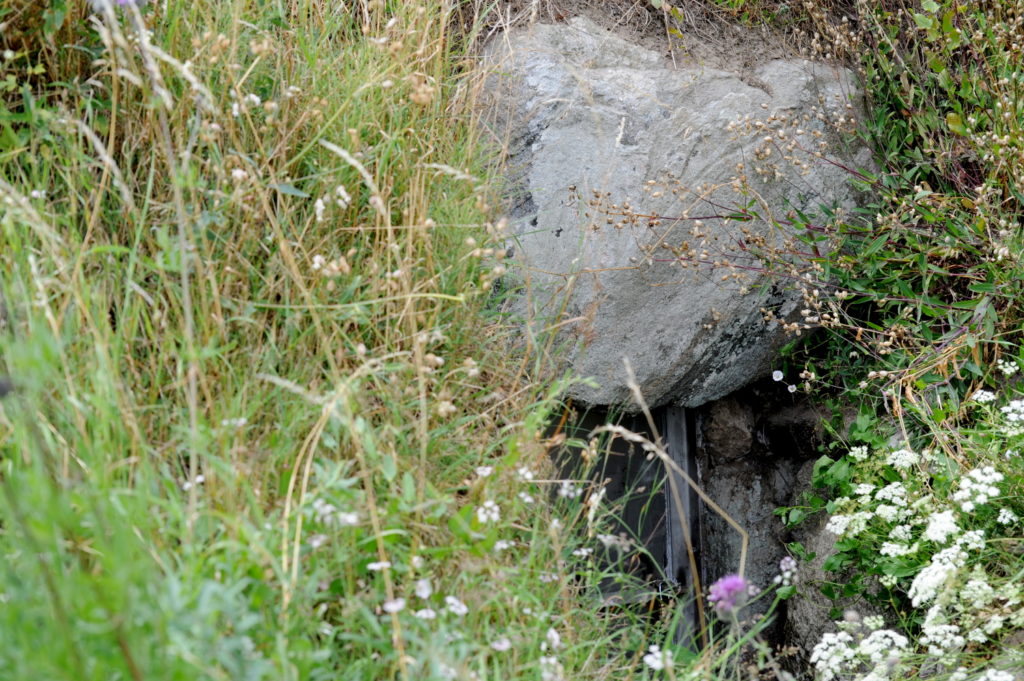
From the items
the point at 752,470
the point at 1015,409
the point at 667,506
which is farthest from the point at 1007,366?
the point at 667,506

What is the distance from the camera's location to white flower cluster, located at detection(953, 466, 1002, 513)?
2.12m

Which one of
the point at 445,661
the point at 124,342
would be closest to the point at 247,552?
the point at 445,661

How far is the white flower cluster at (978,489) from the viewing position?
2.12m

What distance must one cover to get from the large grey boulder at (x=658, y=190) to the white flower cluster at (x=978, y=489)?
97 centimetres

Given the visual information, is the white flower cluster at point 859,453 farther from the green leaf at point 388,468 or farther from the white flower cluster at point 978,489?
the green leaf at point 388,468

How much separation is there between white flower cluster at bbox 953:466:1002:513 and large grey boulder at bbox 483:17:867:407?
97 cm

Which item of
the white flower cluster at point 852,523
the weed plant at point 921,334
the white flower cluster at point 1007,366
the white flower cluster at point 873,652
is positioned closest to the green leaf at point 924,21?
the weed plant at point 921,334

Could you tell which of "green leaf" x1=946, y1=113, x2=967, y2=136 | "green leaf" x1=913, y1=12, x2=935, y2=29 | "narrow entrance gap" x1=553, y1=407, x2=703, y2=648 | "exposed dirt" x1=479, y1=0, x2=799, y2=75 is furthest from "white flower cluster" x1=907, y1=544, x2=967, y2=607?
"exposed dirt" x1=479, y1=0, x2=799, y2=75

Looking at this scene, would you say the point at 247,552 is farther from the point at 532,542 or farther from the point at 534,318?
the point at 534,318

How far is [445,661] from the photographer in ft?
4.68

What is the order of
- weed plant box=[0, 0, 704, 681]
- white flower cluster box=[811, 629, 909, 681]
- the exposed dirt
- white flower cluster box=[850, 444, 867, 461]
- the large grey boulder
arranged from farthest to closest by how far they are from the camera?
1. the exposed dirt
2. the large grey boulder
3. white flower cluster box=[850, 444, 867, 461]
4. white flower cluster box=[811, 629, 909, 681]
5. weed plant box=[0, 0, 704, 681]

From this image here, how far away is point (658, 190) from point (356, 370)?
142 centimetres

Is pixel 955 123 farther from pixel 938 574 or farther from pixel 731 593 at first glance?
pixel 731 593

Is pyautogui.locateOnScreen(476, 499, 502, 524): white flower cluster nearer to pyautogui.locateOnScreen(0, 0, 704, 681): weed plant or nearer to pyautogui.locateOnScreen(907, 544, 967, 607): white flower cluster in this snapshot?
pyautogui.locateOnScreen(0, 0, 704, 681): weed plant
